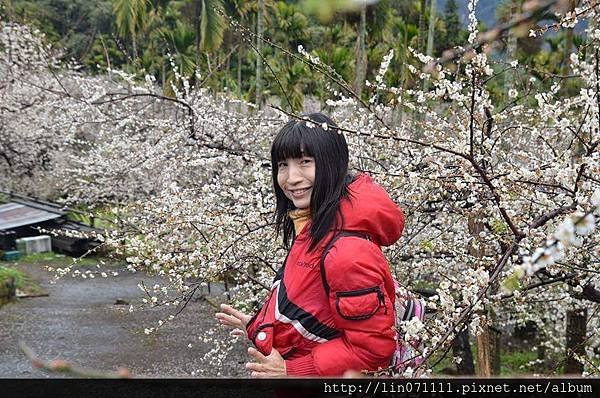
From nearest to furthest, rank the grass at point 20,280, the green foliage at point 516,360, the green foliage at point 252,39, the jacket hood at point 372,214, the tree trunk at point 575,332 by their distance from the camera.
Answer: the jacket hood at point 372,214 → the tree trunk at point 575,332 → the green foliage at point 516,360 → the grass at point 20,280 → the green foliage at point 252,39

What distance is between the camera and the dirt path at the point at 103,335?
718 centimetres

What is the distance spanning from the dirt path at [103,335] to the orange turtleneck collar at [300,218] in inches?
178

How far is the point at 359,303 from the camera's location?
1.50 m

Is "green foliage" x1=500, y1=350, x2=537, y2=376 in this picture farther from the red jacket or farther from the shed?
the shed

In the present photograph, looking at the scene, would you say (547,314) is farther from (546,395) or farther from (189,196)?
(546,395)

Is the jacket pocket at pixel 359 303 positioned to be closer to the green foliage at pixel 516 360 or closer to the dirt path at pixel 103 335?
the dirt path at pixel 103 335

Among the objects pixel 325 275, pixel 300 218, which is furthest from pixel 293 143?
pixel 325 275

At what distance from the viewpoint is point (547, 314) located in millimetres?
5859

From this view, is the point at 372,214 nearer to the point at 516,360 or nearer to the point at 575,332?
the point at 575,332

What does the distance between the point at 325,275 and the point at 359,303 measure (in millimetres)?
118

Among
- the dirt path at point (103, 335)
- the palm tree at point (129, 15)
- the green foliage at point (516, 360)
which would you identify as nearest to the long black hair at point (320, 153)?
the dirt path at point (103, 335)

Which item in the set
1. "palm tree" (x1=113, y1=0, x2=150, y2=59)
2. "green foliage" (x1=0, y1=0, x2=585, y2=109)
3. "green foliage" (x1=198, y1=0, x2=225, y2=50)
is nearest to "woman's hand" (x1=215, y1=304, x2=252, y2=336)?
"green foliage" (x1=0, y1=0, x2=585, y2=109)

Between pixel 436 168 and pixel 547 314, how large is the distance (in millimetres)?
4361

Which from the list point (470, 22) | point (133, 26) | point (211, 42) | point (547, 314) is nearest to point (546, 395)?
point (470, 22)
